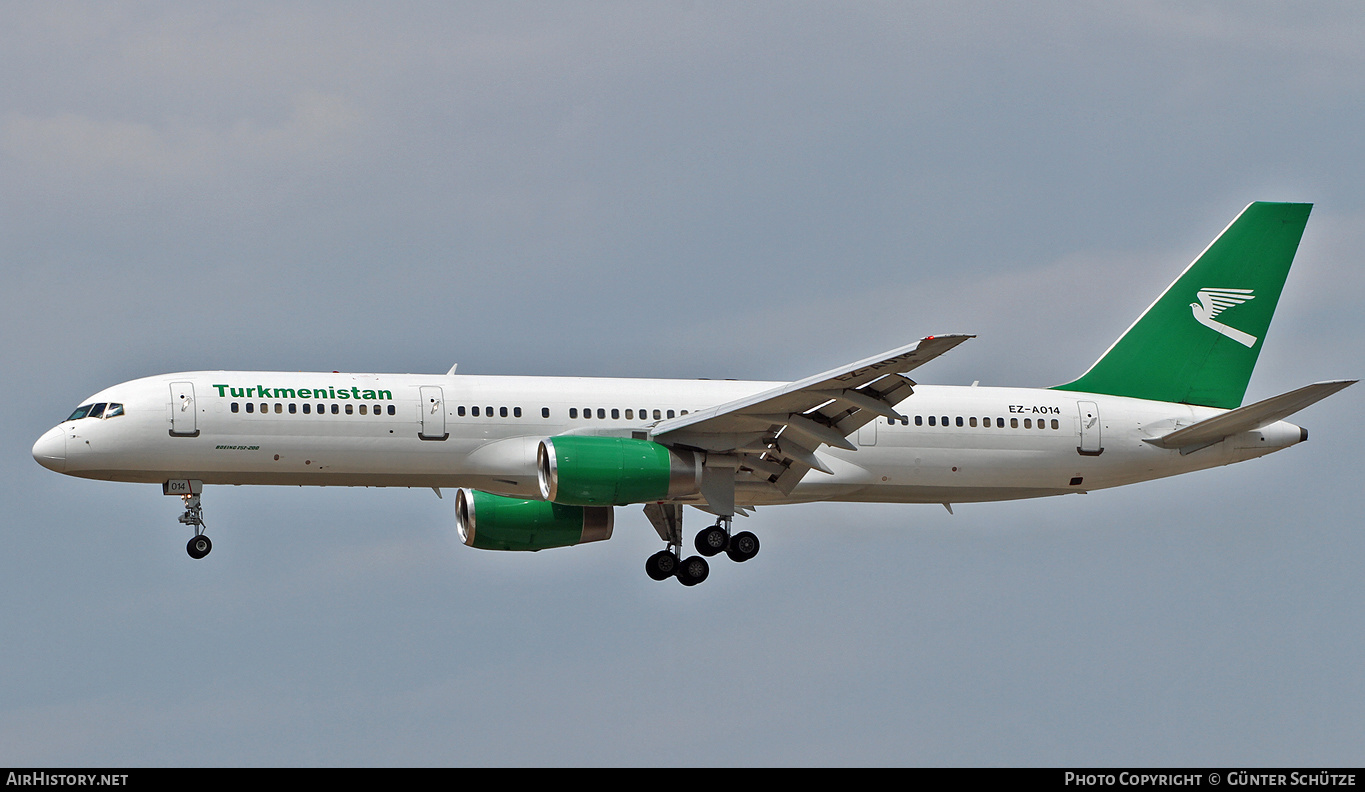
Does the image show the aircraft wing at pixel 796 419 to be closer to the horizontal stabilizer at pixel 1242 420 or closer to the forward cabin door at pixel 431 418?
the forward cabin door at pixel 431 418

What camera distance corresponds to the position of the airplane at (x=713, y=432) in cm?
4191

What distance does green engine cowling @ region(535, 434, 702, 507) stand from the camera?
41312 mm

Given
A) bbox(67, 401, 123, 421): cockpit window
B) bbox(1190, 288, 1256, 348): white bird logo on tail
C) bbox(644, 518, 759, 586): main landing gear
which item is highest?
bbox(1190, 288, 1256, 348): white bird logo on tail

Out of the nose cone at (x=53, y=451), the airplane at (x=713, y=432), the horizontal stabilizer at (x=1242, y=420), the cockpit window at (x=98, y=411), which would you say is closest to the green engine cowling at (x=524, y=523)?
the airplane at (x=713, y=432)

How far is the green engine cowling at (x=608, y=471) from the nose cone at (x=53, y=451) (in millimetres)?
10364

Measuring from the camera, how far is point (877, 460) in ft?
149

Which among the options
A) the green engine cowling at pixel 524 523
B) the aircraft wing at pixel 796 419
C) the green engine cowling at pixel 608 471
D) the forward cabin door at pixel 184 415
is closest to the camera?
the aircraft wing at pixel 796 419

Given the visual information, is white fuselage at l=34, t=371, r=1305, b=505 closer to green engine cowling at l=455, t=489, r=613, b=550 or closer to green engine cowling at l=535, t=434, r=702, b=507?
green engine cowling at l=535, t=434, r=702, b=507

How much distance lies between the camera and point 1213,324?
49.1 metres

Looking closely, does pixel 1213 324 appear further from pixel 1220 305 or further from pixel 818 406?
pixel 818 406

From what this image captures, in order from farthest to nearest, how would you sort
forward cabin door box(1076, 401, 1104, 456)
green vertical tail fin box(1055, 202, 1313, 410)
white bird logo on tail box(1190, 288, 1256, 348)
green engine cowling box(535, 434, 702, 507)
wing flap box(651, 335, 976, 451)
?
white bird logo on tail box(1190, 288, 1256, 348) → green vertical tail fin box(1055, 202, 1313, 410) → forward cabin door box(1076, 401, 1104, 456) → green engine cowling box(535, 434, 702, 507) → wing flap box(651, 335, 976, 451)

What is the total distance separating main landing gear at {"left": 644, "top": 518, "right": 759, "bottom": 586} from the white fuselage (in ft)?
3.36

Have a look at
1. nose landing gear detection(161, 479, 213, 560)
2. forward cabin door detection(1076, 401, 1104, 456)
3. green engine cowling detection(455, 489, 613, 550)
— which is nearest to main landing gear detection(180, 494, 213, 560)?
nose landing gear detection(161, 479, 213, 560)

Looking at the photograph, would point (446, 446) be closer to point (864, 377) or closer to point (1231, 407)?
point (864, 377)
